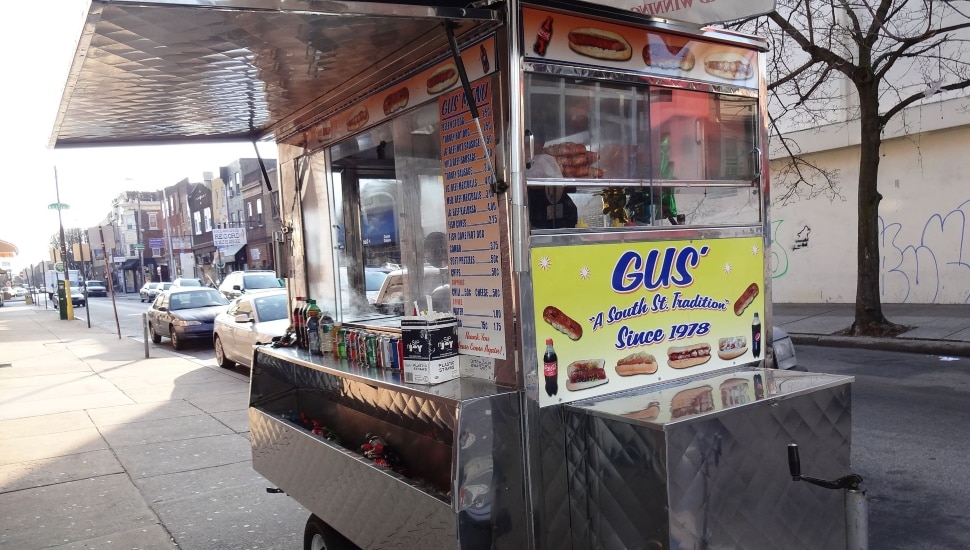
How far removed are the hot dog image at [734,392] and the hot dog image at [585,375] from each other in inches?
18.1

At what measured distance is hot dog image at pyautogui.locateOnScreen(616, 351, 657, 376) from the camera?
9.12ft

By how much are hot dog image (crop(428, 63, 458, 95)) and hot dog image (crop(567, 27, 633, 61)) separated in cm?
50

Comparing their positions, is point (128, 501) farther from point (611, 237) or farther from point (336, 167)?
point (611, 237)

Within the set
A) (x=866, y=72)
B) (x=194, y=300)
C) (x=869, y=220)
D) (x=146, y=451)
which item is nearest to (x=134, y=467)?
(x=146, y=451)

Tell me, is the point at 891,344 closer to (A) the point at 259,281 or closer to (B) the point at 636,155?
(B) the point at 636,155

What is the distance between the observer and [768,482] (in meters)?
2.46

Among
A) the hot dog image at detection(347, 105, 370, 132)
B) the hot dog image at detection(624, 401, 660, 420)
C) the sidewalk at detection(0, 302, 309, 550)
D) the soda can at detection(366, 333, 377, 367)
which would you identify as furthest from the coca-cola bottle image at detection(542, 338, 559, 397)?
the sidewalk at detection(0, 302, 309, 550)

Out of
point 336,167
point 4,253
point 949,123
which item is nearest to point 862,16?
point 949,123

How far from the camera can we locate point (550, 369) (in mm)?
2541

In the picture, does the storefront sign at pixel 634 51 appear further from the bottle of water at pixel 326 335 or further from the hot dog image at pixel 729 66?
the bottle of water at pixel 326 335

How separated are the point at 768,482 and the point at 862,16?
14393mm

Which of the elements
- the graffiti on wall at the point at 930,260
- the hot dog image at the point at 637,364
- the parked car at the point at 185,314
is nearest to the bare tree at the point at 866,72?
the graffiti on wall at the point at 930,260

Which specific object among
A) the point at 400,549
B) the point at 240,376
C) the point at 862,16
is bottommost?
the point at 240,376

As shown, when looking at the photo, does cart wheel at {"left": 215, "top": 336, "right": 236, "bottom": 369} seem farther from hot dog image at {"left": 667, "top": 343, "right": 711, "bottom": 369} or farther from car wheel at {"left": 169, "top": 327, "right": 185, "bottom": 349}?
hot dog image at {"left": 667, "top": 343, "right": 711, "bottom": 369}
